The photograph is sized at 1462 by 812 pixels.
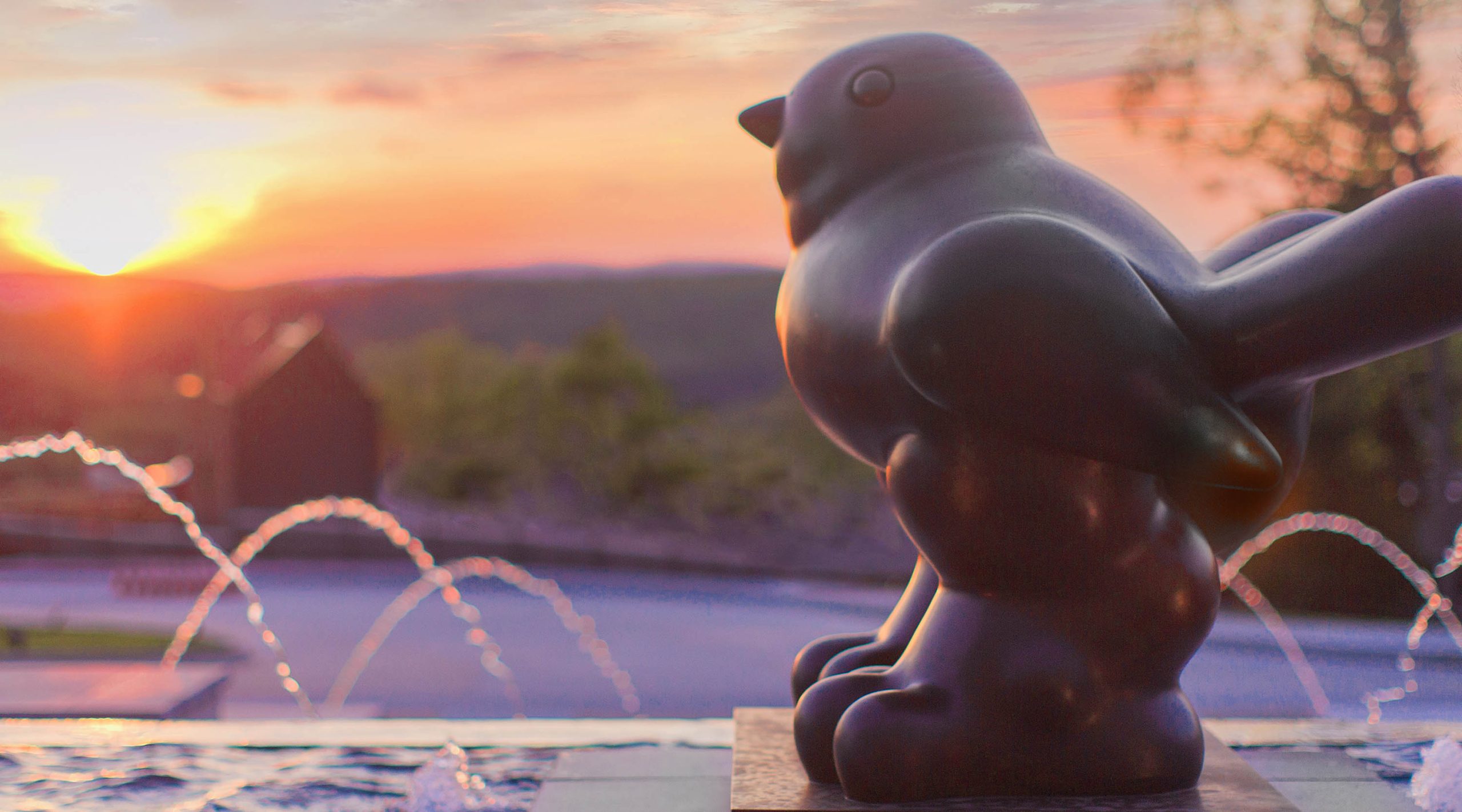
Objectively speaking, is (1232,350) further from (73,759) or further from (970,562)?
(73,759)

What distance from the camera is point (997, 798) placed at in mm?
2537

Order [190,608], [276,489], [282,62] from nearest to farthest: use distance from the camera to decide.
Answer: [282,62]
[190,608]
[276,489]

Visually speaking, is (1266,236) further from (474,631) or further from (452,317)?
(452,317)

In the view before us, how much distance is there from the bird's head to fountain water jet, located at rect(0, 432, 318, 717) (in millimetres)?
2800

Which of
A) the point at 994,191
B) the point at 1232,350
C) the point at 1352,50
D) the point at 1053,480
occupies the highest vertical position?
the point at 1352,50

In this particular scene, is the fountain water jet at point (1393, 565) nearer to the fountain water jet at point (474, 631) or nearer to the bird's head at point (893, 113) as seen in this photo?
the fountain water jet at point (474, 631)

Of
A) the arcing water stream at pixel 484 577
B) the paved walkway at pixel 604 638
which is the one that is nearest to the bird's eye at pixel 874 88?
the arcing water stream at pixel 484 577

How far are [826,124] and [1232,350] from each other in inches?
40.6

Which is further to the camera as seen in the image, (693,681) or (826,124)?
(693,681)

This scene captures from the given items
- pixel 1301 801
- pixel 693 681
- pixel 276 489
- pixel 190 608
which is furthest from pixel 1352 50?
pixel 276 489

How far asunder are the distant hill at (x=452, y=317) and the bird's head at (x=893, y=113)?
23188 millimetres

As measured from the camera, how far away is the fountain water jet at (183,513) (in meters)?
5.24

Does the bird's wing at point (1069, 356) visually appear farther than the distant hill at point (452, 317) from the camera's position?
No

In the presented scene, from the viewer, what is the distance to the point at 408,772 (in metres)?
3.40
